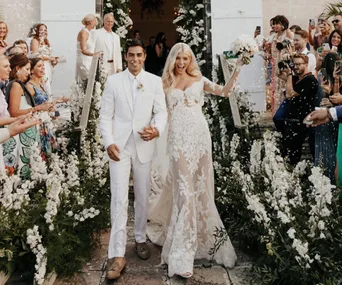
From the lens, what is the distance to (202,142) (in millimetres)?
5230

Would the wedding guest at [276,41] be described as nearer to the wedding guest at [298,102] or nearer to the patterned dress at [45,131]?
the wedding guest at [298,102]

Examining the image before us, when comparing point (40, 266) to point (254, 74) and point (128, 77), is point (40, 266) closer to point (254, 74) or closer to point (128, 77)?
point (128, 77)

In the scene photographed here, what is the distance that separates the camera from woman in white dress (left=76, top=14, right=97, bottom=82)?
32.1 feet

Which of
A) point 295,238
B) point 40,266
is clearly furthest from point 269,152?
point 40,266

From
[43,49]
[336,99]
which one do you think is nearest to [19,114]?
[43,49]

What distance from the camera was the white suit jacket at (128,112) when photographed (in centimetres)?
493

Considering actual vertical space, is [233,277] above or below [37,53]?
below

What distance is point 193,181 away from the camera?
205 inches

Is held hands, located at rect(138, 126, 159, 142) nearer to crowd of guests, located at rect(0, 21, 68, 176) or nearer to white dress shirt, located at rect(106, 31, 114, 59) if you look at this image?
crowd of guests, located at rect(0, 21, 68, 176)

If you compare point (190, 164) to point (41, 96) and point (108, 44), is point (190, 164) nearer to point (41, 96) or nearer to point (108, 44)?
point (41, 96)

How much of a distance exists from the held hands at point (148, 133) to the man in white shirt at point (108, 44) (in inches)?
210

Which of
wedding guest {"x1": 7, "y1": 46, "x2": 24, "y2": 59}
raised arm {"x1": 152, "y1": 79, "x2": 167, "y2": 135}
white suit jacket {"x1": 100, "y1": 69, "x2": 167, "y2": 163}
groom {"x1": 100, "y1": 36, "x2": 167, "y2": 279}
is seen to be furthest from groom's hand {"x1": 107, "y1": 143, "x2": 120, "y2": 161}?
wedding guest {"x1": 7, "y1": 46, "x2": 24, "y2": 59}

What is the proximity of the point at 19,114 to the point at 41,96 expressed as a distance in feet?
2.00

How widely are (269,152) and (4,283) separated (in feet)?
8.43
